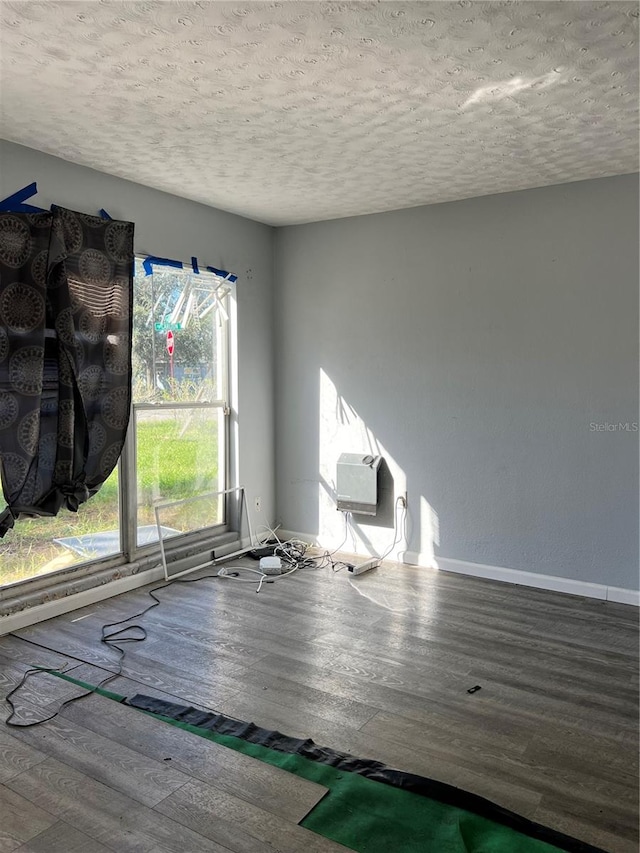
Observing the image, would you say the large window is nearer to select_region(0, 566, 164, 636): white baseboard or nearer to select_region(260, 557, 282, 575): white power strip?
select_region(0, 566, 164, 636): white baseboard

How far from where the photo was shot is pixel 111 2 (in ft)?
6.66

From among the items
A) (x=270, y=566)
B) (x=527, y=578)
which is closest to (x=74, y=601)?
(x=270, y=566)

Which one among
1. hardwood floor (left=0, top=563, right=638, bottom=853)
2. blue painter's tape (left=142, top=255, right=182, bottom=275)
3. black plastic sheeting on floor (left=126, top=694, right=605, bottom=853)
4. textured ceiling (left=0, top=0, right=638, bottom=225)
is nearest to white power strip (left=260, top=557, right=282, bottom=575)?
hardwood floor (left=0, top=563, right=638, bottom=853)

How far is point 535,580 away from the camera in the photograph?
4230 millimetres

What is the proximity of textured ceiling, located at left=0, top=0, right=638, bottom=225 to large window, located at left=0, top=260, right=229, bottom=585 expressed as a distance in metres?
0.81

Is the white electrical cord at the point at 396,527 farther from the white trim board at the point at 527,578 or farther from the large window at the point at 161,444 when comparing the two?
the large window at the point at 161,444

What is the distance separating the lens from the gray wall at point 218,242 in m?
3.52

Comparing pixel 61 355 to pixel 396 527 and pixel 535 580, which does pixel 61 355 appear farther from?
pixel 535 580

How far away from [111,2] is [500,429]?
3258mm

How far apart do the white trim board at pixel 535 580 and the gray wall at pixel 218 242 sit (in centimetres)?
151

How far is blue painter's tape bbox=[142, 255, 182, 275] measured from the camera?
4.13 meters

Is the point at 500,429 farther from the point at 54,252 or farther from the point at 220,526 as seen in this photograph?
the point at 54,252

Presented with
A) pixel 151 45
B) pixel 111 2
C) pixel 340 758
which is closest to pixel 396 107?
pixel 151 45

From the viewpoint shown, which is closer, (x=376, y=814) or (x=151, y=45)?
(x=376, y=814)
